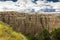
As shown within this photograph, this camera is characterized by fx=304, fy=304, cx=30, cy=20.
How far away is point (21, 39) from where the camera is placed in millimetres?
3777

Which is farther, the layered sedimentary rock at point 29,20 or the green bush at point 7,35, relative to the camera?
the layered sedimentary rock at point 29,20

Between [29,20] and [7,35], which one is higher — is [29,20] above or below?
below

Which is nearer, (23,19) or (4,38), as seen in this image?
(4,38)

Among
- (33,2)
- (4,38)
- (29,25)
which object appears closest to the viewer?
(4,38)

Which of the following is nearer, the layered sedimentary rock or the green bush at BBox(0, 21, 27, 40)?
the green bush at BBox(0, 21, 27, 40)

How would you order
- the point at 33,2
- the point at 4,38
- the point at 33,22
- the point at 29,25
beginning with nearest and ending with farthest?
1. the point at 4,38
2. the point at 29,25
3. the point at 33,22
4. the point at 33,2

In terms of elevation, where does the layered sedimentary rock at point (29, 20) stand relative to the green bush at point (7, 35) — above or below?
below

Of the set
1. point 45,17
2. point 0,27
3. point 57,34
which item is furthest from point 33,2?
point 0,27

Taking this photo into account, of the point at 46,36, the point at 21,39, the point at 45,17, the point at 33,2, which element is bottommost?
the point at 33,2

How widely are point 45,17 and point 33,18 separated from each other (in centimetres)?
280

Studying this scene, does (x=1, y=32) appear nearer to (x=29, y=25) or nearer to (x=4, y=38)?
(x=4, y=38)

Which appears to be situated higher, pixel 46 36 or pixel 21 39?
pixel 21 39

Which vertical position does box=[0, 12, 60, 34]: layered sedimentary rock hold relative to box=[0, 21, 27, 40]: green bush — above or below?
below

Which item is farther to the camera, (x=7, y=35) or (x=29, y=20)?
(x=29, y=20)
